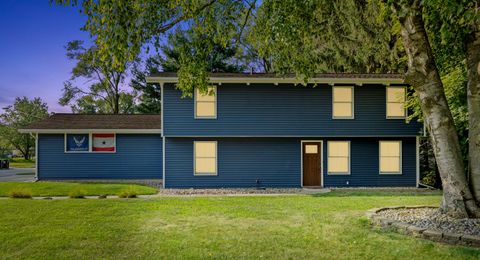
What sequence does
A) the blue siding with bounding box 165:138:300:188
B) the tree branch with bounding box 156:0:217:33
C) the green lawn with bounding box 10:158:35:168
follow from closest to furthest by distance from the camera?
the tree branch with bounding box 156:0:217:33
the blue siding with bounding box 165:138:300:188
the green lawn with bounding box 10:158:35:168

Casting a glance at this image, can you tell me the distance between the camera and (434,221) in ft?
20.4

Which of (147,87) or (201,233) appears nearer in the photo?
(201,233)

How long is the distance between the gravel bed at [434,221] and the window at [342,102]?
7.16 metres

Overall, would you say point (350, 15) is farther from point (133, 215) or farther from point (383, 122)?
point (133, 215)

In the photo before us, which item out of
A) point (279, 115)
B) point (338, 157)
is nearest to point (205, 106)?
point (279, 115)

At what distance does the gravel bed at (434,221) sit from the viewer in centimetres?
567

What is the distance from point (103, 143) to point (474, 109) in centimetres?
1563

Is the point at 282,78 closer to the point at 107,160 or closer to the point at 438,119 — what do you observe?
the point at 438,119

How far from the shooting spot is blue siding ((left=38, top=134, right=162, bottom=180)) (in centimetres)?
1675

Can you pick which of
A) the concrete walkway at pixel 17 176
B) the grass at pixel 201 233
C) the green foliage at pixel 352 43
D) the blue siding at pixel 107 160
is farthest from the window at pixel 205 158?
the concrete walkway at pixel 17 176

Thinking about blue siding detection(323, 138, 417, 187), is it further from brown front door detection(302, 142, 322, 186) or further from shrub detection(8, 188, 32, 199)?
shrub detection(8, 188, 32, 199)

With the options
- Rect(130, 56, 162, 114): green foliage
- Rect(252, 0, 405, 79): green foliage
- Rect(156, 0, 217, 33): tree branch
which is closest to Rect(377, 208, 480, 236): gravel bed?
Rect(252, 0, 405, 79): green foliage

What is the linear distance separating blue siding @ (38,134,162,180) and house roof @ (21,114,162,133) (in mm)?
411

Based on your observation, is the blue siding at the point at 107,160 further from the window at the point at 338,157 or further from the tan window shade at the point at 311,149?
the window at the point at 338,157
